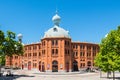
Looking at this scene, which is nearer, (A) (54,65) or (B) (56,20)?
(A) (54,65)

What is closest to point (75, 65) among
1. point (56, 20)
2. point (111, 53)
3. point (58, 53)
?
point (58, 53)

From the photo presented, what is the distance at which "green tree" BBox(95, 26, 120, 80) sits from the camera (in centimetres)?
5050

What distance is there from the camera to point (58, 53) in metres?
96.8

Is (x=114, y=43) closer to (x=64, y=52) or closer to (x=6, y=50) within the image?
(x=6, y=50)

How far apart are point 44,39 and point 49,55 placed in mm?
5555

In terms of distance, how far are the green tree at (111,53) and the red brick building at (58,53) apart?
39.3 m

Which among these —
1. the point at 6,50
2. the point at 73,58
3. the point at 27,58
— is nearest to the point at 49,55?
the point at 73,58

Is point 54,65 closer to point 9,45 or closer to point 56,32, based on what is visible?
point 56,32

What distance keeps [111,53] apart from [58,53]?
4480cm

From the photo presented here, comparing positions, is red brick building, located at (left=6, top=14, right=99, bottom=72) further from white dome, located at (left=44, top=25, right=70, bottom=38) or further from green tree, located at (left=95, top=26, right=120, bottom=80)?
green tree, located at (left=95, top=26, right=120, bottom=80)

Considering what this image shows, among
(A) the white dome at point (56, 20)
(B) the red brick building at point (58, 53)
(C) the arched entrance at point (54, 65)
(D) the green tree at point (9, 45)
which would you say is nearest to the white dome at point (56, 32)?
(B) the red brick building at point (58, 53)

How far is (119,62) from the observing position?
49.6 metres

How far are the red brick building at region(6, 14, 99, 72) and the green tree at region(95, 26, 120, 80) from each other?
39.3 meters

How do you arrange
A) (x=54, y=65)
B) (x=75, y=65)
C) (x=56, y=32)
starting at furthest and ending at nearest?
(x=75, y=65)
(x=56, y=32)
(x=54, y=65)
